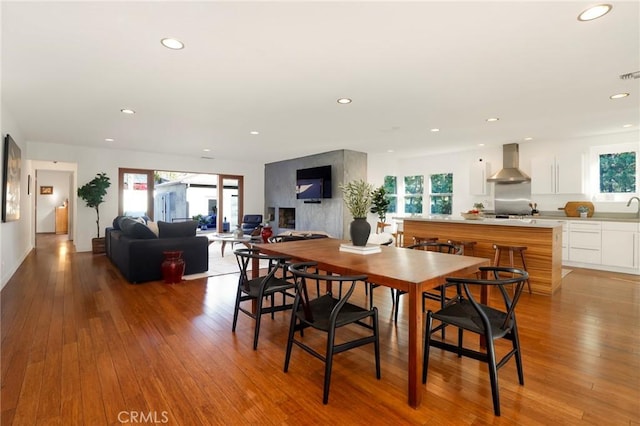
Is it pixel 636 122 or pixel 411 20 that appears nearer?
pixel 411 20

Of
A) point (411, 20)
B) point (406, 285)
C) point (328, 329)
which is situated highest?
point (411, 20)

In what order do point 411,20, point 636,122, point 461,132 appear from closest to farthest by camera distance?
point 411,20
point 636,122
point 461,132

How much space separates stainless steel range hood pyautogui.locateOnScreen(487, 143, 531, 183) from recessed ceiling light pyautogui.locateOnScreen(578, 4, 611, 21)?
4.89 metres

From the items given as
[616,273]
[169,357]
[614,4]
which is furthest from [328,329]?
[616,273]

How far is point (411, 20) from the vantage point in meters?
2.09

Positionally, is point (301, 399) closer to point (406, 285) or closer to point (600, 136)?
point (406, 285)

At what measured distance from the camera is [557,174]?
6.11 m

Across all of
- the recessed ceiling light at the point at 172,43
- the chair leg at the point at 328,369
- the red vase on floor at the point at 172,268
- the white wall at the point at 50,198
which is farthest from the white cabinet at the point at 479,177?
the white wall at the point at 50,198

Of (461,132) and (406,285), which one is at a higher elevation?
(461,132)

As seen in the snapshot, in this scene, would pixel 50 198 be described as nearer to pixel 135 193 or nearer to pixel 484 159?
pixel 135 193

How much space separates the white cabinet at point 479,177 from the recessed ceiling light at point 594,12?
5320 mm

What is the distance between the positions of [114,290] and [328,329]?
11.8ft

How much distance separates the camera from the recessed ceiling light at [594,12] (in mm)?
1959

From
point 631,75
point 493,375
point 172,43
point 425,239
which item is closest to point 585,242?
point 425,239
